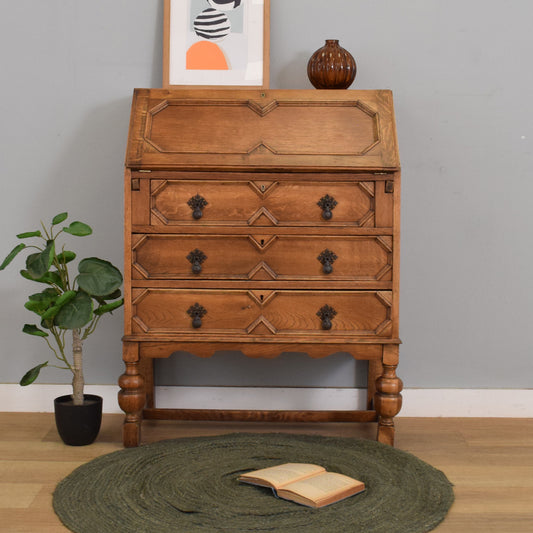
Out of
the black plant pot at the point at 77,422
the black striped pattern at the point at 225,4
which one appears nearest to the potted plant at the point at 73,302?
the black plant pot at the point at 77,422

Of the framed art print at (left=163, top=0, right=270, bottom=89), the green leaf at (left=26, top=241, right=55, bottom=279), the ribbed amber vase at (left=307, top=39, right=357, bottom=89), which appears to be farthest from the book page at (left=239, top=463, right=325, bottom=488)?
the framed art print at (left=163, top=0, right=270, bottom=89)

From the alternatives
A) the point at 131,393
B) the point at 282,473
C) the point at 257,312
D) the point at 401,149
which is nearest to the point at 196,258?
the point at 257,312

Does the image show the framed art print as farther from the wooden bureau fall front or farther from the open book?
the open book

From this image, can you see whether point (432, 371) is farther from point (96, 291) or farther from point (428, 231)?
point (96, 291)

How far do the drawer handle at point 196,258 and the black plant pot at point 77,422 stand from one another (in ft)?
2.33

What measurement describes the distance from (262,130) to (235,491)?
1.34 metres

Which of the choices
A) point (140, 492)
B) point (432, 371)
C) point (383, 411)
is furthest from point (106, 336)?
point (432, 371)

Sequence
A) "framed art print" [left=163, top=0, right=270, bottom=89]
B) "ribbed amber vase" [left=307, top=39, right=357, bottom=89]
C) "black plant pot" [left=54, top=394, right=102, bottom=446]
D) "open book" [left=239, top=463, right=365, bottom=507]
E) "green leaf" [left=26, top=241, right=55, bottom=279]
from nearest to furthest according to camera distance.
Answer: "open book" [left=239, top=463, right=365, bottom=507]
"green leaf" [left=26, top=241, right=55, bottom=279]
"black plant pot" [left=54, top=394, right=102, bottom=446]
"ribbed amber vase" [left=307, top=39, right=357, bottom=89]
"framed art print" [left=163, top=0, right=270, bottom=89]

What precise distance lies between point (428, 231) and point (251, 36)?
1.19m

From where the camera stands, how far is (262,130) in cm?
265

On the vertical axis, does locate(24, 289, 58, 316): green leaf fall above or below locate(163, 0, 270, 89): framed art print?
below

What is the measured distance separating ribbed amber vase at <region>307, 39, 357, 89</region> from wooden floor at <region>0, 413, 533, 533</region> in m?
1.48

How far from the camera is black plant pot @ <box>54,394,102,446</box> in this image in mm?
2684

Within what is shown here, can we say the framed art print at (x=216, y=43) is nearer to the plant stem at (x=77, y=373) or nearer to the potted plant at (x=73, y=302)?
the potted plant at (x=73, y=302)
